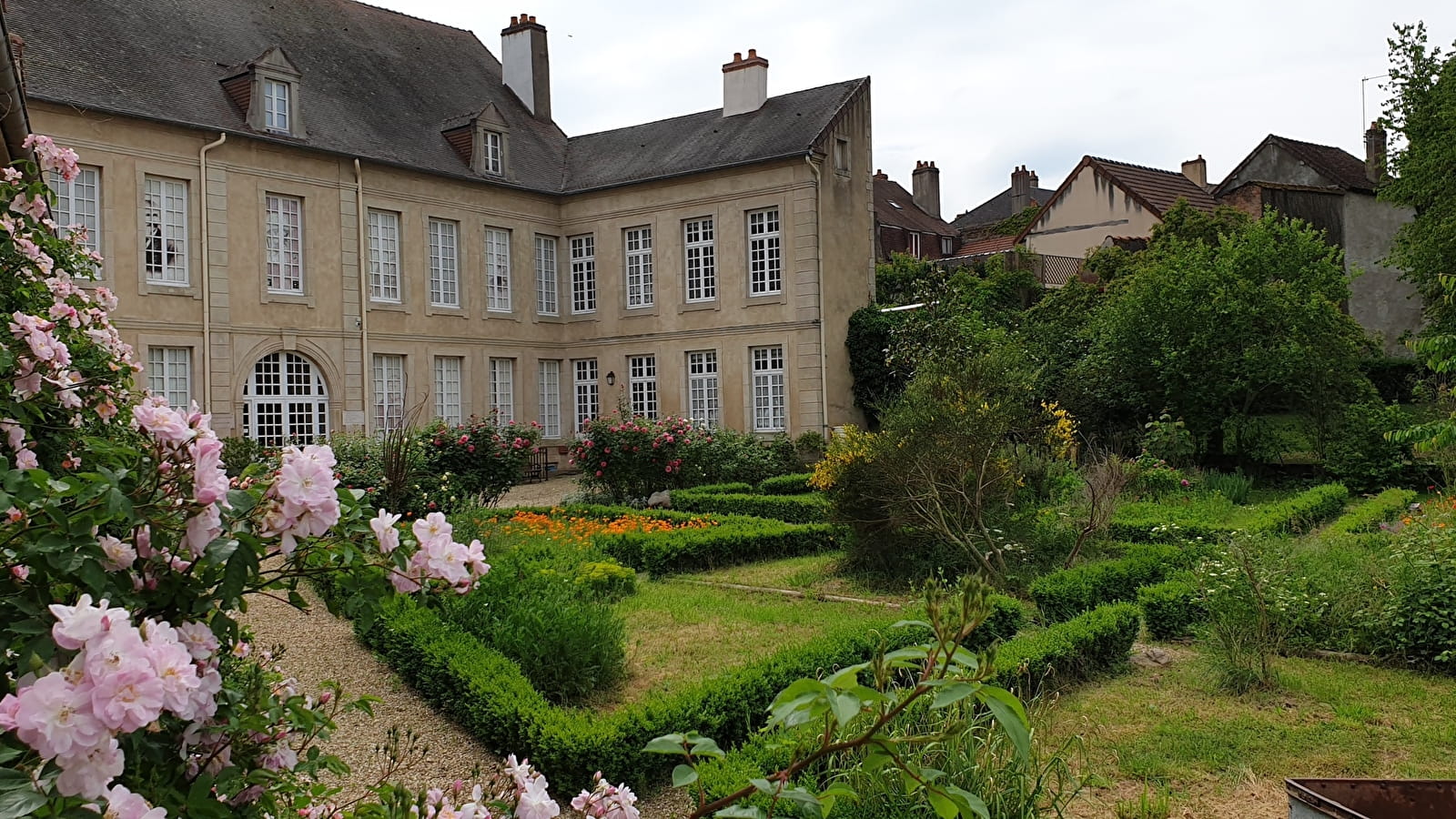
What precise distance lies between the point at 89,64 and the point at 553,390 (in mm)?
11010

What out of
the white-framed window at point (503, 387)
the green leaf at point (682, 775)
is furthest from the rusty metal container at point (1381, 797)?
the white-framed window at point (503, 387)

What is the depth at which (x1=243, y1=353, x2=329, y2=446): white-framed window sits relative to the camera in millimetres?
19500

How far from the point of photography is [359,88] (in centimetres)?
2239

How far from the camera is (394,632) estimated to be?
7.18m

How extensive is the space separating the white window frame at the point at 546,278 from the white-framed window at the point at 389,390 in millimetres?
3936

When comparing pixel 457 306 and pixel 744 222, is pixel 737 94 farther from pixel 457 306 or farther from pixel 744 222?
pixel 457 306

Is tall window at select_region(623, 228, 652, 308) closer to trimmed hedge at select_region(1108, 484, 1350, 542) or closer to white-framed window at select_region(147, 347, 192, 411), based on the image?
white-framed window at select_region(147, 347, 192, 411)

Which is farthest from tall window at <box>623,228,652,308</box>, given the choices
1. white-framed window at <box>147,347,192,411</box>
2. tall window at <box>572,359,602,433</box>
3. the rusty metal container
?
the rusty metal container

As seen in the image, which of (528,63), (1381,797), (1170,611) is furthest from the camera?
(528,63)

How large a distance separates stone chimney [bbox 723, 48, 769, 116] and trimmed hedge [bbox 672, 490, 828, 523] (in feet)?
38.8

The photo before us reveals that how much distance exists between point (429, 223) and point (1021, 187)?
37.1 metres

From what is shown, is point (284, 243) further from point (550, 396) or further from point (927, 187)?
point (927, 187)

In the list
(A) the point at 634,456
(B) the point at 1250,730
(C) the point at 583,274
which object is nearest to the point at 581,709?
(B) the point at 1250,730

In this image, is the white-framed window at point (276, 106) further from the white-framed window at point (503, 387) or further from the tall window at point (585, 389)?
the tall window at point (585, 389)
